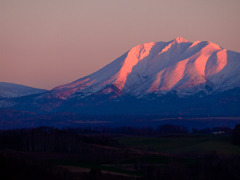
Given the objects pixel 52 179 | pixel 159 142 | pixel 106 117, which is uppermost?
pixel 106 117

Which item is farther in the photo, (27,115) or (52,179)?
(27,115)

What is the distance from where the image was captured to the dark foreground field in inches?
1993

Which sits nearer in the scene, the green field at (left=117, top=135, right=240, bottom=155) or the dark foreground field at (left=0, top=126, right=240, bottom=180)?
the dark foreground field at (left=0, top=126, right=240, bottom=180)

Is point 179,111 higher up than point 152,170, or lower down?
higher up

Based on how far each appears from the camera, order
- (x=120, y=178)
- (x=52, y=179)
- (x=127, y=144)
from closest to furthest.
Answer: (x=52, y=179), (x=120, y=178), (x=127, y=144)

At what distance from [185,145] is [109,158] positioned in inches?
734

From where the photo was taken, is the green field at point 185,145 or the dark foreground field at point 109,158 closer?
the dark foreground field at point 109,158

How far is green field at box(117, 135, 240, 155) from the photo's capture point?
74.8 metres

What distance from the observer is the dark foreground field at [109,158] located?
166ft

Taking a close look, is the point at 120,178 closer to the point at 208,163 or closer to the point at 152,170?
the point at 152,170

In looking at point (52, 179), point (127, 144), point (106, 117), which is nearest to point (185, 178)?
point (52, 179)

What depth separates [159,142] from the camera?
89438 millimetres

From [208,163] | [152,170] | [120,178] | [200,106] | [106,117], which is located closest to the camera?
[120,178]

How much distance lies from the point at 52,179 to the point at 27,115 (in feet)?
478
